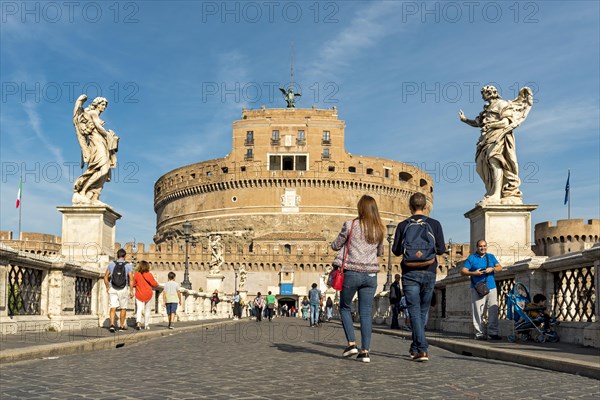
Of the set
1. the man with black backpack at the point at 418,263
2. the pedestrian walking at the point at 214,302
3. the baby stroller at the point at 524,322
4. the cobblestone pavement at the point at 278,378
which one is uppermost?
the man with black backpack at the point at 418,263

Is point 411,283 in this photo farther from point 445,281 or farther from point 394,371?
point 445,281

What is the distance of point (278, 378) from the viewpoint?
5.34 metres

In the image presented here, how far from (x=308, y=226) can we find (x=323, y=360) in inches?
2797

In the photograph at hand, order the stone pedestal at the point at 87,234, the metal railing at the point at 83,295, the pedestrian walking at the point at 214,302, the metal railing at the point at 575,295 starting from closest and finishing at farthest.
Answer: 1. the metal railing at the point at 575,295
2. the metal railing at the point at 83,295
3. the stone pedestal at the point at 87,234
4. the pedestrian walking at the point at 214,302

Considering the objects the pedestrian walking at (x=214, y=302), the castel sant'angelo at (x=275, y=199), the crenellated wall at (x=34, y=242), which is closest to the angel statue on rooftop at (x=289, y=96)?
the castel sant'angelo at (x=275, y=199)

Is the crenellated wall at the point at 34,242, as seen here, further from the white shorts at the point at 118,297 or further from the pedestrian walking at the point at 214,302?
the white shorts at the point at 118,297

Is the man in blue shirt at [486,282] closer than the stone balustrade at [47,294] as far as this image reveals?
No

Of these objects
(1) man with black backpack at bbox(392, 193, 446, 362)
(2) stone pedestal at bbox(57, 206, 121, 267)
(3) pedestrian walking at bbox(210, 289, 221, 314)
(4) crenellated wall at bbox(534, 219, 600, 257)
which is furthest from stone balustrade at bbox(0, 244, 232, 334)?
(4) crenellated wall at bbox(534, 219, 600, 257)

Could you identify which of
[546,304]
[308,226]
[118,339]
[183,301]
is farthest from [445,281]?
[308,226]

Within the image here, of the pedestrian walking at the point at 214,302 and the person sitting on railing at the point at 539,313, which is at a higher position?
the person sitting on railing at the point at 539,313

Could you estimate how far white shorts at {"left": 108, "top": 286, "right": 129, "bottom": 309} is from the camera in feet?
35.7

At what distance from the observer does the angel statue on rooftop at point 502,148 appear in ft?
34.7

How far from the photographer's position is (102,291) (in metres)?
12.1

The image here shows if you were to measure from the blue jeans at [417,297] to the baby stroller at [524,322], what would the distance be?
86.1 inches
